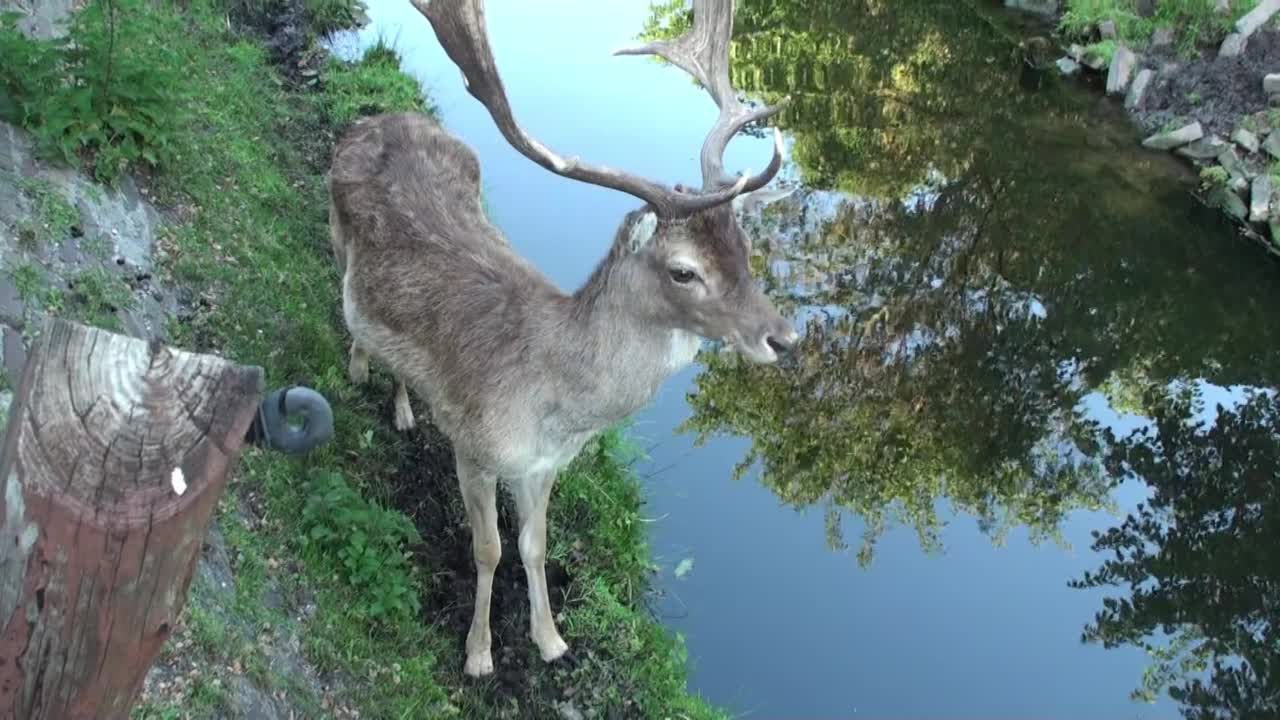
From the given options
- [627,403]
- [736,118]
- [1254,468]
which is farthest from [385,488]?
[1254,468]

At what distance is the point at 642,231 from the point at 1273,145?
944cm

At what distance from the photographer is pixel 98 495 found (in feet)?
5.66

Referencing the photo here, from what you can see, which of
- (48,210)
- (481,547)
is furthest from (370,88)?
(481,547)

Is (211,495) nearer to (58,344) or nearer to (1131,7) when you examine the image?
(58,344)

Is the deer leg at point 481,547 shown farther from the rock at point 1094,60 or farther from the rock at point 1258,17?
the rock at point 1258,17

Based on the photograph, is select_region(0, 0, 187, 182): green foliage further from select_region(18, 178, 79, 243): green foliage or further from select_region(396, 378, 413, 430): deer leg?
select_region(396, 378, 413, 430): deer leg

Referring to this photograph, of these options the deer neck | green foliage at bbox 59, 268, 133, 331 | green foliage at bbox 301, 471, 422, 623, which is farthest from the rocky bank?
green foliage at bbox 59, 268, 133, 331

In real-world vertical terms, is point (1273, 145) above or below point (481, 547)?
below

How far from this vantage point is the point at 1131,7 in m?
14.2

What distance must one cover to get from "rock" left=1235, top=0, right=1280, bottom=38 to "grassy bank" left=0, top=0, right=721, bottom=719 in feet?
34.1

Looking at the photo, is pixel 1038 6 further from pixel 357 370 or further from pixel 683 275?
pixel 683 275

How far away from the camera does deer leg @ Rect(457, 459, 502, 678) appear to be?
4.42 metres

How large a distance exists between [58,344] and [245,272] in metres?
4.07

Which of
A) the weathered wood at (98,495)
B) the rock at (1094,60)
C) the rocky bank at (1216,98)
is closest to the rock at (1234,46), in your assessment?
the rocky bank at (1216,98)
